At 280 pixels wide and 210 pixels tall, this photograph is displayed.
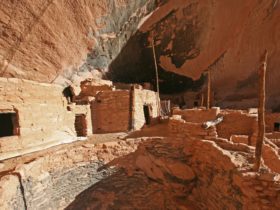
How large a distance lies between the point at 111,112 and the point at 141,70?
5.37m

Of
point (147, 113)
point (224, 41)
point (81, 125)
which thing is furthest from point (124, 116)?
point (224, 41)

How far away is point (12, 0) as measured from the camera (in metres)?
5.36

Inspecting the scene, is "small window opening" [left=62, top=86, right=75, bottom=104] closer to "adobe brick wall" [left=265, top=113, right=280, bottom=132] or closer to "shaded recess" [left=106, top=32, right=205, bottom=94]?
"shaded recess" [left=106, top=32, right=205, bottom=94]

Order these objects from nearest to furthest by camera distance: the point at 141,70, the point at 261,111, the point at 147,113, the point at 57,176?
1. the point at 261,111
2. the point at 57,176
3. the point at 147,113
4. the point at 141,70

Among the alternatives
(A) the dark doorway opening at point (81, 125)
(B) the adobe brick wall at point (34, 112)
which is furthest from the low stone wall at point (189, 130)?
(B) the adobe brick wall at point (34, 112)

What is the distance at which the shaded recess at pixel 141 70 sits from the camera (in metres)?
10.8

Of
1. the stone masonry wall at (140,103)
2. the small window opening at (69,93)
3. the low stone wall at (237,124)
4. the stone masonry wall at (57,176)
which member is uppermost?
the small window opening at (69,93)

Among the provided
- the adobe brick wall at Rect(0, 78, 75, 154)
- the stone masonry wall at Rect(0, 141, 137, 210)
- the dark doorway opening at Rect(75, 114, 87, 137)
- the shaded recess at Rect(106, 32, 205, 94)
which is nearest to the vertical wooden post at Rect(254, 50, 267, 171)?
the stone masonry wall at Rect(0, 141, 137, 210)

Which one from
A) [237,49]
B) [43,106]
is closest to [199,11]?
[237,49]

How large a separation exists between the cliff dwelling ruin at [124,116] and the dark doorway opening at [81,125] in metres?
0.04

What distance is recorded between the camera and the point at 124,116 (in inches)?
332

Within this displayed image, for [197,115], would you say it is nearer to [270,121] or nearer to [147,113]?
[147,113]

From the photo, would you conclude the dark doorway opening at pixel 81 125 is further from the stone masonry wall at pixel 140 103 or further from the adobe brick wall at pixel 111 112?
the stone masonry wall at pixel 140 103

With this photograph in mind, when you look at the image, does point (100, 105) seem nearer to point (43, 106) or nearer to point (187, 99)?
point (43, 106)
